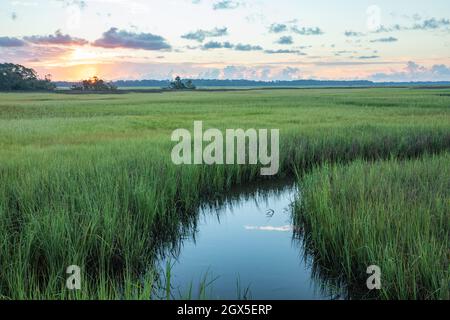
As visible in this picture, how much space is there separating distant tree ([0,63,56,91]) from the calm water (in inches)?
2637

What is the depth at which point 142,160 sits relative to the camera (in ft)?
31.4

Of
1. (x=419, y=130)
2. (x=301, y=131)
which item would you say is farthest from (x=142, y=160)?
(x=419, y=130)

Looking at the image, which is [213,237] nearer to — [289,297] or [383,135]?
[289,297]

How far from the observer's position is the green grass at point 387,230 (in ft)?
14.4

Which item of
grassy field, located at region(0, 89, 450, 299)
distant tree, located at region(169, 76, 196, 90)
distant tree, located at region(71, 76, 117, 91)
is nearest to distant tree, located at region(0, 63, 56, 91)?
distant tree, located at region(71, 76, 117, 91)

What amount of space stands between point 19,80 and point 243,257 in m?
70.9

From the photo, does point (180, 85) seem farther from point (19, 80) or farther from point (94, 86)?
point (19, 80)

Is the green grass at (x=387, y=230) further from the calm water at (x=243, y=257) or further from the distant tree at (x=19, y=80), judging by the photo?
the distant tree at (x=19, y=80)

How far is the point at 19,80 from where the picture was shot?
68.0m

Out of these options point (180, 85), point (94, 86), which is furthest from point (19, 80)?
point (180, 85)

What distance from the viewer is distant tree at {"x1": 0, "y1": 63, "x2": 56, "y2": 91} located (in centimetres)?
6638

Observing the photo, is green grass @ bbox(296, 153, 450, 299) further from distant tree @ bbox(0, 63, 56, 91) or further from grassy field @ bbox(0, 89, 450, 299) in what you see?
distant tree @ bbox(0, 63, 56, 91)

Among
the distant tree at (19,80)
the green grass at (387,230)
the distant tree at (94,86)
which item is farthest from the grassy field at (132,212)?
the distant tree at (94,86)
